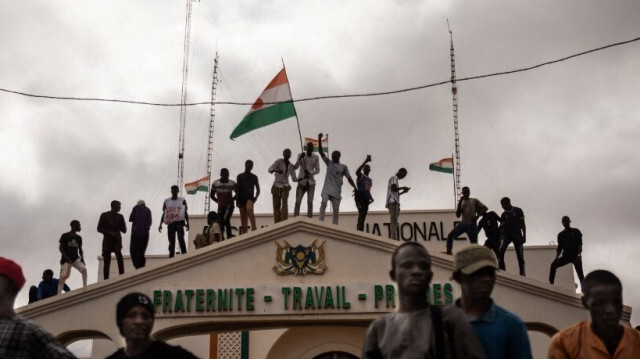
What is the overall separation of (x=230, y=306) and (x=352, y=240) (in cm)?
262

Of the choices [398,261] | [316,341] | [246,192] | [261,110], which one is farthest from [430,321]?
[316,341]

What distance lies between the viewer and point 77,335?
15273 mm

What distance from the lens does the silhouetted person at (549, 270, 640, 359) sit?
4.33m

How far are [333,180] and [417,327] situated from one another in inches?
488

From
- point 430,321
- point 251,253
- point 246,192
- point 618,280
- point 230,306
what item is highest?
point 246,192

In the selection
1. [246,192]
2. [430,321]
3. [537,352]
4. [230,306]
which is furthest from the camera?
[537,352]

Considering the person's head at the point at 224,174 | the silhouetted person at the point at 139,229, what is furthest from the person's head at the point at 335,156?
the silhouetted person at the point at 139,229

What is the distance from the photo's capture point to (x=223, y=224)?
16.4 metres

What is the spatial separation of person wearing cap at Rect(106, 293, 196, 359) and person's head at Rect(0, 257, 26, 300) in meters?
0.61

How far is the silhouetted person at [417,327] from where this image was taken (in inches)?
142

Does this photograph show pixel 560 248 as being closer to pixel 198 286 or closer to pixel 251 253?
pixel 251 253

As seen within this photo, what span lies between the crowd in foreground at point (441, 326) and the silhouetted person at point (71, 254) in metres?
11.5

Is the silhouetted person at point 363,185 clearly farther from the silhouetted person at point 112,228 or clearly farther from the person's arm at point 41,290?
the person's arm at point 41,290

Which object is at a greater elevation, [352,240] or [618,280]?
[352,240]
